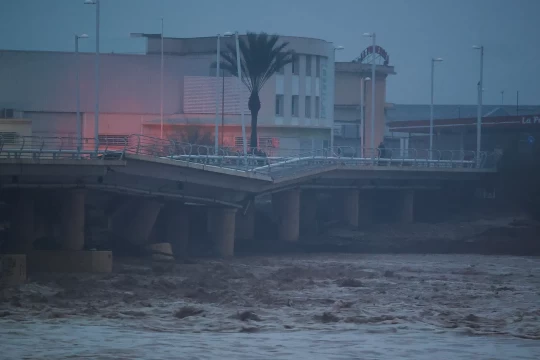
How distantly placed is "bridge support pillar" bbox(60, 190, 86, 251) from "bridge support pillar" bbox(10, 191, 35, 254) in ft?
8.67

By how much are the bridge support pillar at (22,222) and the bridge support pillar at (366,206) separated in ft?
75.7

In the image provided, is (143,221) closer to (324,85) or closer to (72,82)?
(72,82)

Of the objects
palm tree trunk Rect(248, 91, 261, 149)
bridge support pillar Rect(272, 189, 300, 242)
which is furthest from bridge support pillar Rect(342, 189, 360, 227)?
palm tree trunk Rect(248, 91, 261, 149)

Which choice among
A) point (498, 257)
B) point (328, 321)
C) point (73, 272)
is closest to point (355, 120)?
point (498, 257)

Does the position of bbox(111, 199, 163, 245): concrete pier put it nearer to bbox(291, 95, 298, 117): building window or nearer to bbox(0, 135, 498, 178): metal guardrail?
bbox(0, 135, 498, 178): metal guardrail

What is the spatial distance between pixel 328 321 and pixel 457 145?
53.6 m

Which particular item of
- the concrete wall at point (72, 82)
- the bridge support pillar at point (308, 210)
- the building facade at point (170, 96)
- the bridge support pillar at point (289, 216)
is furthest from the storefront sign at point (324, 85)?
the bridge support pillar at point (289, 216)

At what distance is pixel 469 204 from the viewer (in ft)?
186

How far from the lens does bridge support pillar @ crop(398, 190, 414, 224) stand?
54009 mm

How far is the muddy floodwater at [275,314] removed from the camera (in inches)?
691

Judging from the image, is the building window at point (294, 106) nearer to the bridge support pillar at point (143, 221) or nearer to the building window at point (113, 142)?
the building window at point (113, 142)

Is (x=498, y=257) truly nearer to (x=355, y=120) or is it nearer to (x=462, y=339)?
(x=462, y=339)

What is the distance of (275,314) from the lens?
872 inches

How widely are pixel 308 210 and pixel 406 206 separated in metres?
6.11
